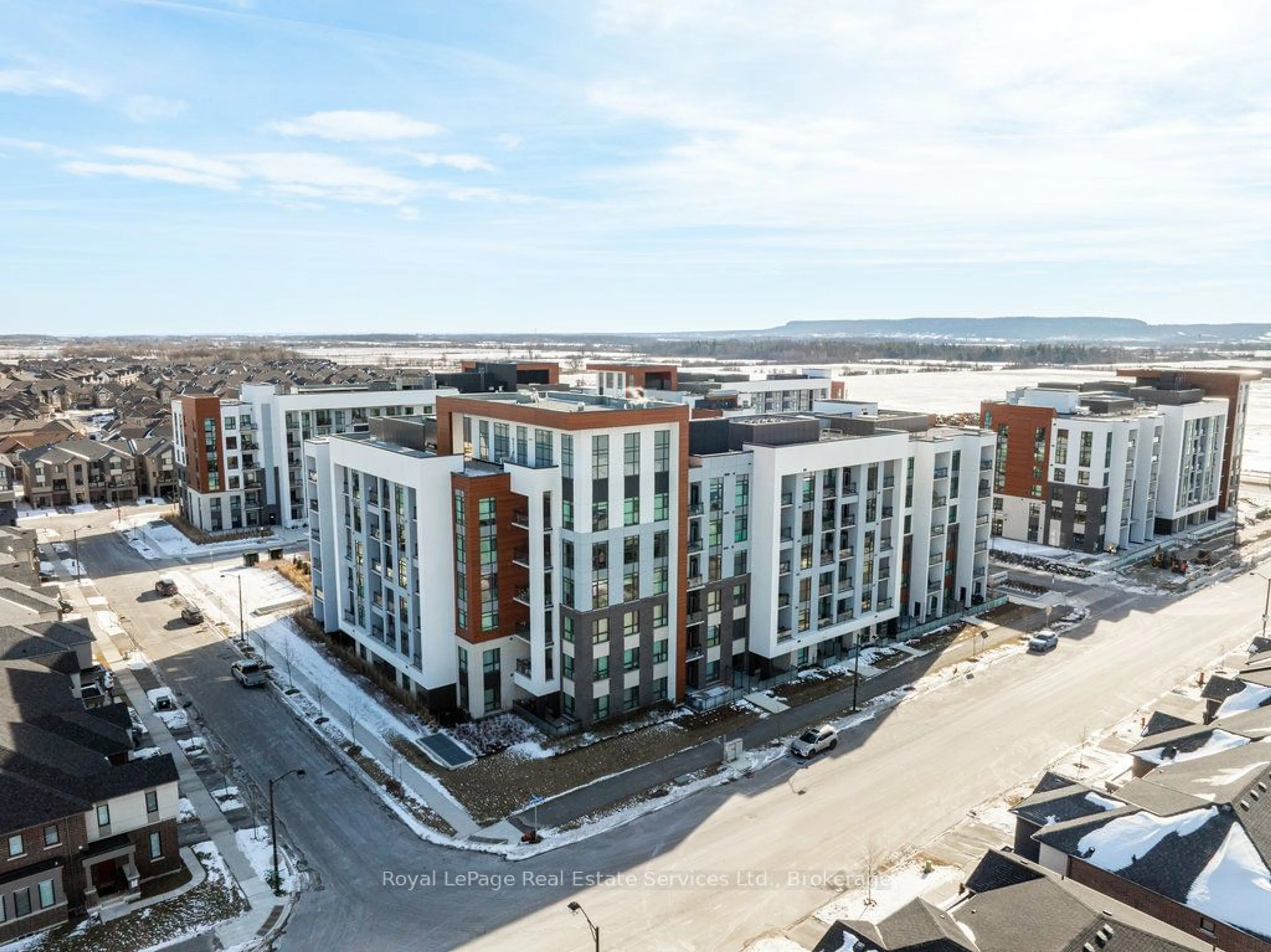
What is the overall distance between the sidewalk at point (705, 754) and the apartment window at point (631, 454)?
1782 cm

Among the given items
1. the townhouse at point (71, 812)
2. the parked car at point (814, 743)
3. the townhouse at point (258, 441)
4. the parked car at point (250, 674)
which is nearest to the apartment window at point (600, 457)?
the parked car at point (814, 743)

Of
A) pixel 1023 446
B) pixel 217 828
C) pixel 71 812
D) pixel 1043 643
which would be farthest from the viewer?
pixel 1023 446

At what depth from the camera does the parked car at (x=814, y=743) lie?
5138 cm

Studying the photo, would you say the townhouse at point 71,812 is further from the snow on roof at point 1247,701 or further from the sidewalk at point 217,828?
the snow on roof at point 1247,701

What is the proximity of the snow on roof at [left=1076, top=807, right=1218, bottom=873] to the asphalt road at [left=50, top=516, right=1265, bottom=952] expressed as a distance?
8.90 meters

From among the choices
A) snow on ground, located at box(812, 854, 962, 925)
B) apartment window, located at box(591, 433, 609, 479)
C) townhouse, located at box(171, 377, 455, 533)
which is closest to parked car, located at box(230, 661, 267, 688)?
apartment window, located at box(591, 433, 609, 479)

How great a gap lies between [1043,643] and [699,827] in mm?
38573

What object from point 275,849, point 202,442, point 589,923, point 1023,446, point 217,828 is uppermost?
point 1023,446

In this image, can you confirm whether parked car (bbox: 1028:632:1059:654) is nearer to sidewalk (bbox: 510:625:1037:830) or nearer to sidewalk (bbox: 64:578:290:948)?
sidewalk (bbox: 510:625:1037:830)

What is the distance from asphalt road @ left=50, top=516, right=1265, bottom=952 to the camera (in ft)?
122

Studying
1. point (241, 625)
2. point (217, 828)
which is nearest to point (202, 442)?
point (241, 625)

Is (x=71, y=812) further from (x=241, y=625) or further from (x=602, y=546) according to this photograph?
(x=241, y=625)

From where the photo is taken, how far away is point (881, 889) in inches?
1543

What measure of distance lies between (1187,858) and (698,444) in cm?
3705
